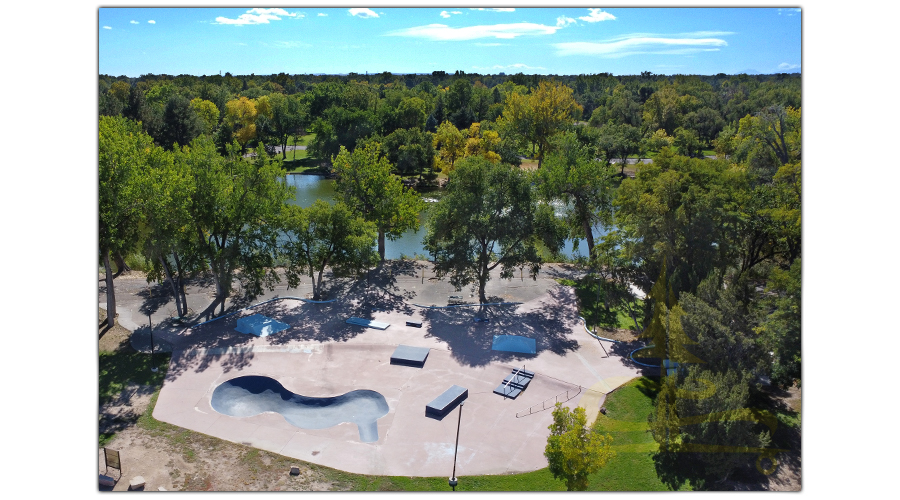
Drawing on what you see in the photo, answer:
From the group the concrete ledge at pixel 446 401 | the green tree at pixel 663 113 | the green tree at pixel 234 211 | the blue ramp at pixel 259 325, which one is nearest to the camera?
the concrete ledge at pixel 446 401

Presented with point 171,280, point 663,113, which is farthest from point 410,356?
point 663,113

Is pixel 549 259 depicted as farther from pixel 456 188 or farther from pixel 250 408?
pixel 250 408

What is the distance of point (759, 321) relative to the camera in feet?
67.3

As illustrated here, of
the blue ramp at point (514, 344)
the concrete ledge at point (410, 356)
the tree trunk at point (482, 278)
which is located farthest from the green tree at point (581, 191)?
the concrete ledge at point (410, 356)

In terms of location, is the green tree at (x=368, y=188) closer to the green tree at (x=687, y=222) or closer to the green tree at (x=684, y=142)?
the green tree at (x=687, y=222)

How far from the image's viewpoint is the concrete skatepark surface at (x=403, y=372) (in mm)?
18969

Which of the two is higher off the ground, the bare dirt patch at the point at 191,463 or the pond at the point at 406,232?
the pond at the point at 406,232

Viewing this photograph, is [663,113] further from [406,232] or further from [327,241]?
[327,241]

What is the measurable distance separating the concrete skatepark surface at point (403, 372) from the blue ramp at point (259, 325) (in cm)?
43

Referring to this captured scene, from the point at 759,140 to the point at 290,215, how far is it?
30.9m

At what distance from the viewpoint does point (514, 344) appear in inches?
1037

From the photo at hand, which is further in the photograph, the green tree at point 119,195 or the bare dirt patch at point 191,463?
the green tree at point 119,195

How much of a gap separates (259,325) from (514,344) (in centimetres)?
1221

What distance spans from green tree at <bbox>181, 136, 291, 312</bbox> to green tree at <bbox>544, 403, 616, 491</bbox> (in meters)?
18.5
